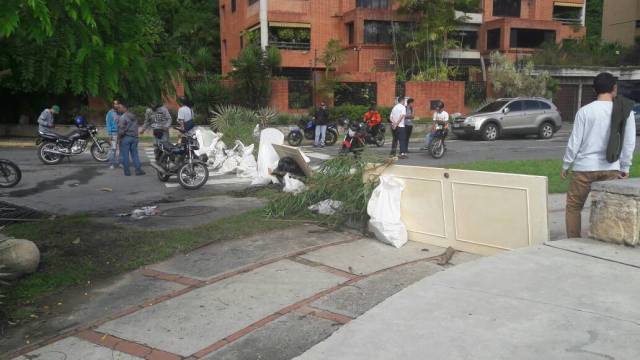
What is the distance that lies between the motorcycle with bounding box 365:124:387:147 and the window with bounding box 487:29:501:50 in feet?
66.9

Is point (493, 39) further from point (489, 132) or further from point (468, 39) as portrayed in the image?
point (489, 132)

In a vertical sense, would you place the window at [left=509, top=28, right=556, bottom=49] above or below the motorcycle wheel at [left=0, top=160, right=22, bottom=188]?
above

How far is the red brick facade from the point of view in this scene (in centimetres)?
2838

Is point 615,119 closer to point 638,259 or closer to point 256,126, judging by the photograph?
point 638,259

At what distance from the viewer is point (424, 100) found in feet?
93.1

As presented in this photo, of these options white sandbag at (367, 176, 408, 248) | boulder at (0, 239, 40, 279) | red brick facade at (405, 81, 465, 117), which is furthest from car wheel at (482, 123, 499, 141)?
boulder at (0, 239, 40, 279)

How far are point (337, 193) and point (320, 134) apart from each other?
13143mm

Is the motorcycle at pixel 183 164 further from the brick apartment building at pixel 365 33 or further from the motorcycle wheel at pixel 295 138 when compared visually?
the brick apartment building at pixel 365 33

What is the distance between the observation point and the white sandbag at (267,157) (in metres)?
11.3

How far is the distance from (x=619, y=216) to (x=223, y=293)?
3.70 m

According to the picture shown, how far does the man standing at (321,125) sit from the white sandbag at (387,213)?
1380 cm

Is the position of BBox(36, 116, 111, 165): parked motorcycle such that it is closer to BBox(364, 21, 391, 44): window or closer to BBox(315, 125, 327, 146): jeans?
BBox(315, 125, 327, 146): jeans

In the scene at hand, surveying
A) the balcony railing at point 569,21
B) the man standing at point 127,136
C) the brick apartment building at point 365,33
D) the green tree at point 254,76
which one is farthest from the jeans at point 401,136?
the balcony railing at point 569,21

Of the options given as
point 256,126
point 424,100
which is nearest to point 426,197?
point 256,126
